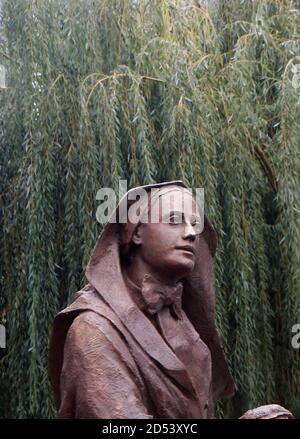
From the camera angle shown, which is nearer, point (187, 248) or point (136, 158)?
point (187, 248)

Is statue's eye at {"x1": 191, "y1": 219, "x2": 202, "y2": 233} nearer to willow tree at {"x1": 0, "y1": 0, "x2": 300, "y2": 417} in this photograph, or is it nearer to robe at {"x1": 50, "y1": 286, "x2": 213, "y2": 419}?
robe at {"x1": 50, "y1": 286, "x2": 213, "y2": 419}

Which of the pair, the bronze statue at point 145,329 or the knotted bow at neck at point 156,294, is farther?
the knotted bow at neck at point 156,294

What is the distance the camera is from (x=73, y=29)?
545cm

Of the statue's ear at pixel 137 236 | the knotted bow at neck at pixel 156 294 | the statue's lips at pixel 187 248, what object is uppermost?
the statue's ear at pixel 137 236

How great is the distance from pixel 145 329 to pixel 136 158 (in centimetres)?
200

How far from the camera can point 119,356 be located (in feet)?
10.2

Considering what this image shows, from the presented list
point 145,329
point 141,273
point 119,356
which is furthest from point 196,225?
point 119,356

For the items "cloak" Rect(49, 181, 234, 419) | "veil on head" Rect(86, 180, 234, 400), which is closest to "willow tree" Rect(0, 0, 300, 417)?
"veil on head" Rect(86, 180, 234, 400)

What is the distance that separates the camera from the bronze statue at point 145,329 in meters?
3.09

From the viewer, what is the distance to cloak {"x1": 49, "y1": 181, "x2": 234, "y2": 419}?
3.06 meters

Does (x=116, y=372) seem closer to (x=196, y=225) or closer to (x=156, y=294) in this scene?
(x=156, y=294)

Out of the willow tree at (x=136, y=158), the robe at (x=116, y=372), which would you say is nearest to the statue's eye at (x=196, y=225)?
the robe at (x=116, y=372)

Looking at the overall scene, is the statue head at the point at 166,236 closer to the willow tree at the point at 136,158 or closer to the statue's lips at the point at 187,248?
the statue's lips at the point at 187,248
